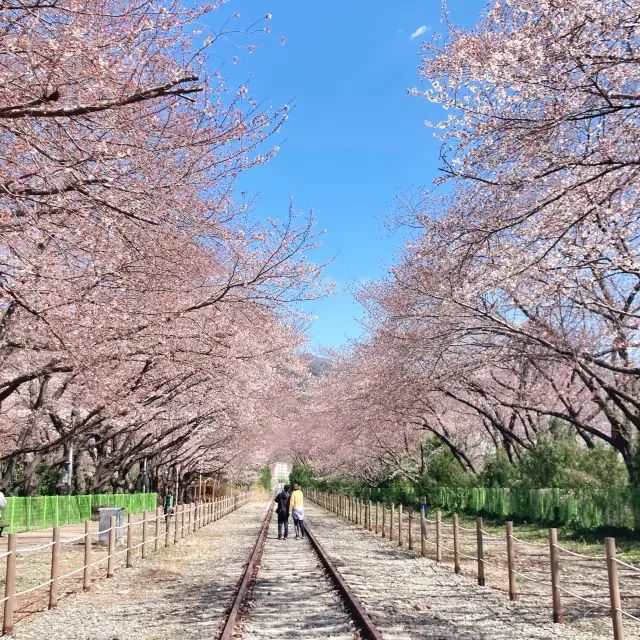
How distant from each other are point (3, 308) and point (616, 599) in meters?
10.7

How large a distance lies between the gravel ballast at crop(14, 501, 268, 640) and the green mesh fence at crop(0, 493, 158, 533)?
21.5ft

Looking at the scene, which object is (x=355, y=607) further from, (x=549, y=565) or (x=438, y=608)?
(x=549, y=565)

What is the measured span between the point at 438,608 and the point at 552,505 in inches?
560

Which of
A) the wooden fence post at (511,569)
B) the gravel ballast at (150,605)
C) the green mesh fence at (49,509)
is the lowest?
the green mesh fence at (49,509)

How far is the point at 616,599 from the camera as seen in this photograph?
6426mm

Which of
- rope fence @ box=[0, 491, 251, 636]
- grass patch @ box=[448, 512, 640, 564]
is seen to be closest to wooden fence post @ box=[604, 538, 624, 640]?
rope fence @ box=[0, 491, 251, 636]

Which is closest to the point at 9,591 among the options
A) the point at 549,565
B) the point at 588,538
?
the point at 549,565

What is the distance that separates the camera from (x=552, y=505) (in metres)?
21.5

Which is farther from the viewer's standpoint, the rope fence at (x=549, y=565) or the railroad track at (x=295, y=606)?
the railroad track at (x=295, y=606)

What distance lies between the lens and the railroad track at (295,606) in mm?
7238

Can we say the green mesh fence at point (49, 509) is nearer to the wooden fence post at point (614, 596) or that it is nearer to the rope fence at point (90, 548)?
the rope fence at point (90, 548)

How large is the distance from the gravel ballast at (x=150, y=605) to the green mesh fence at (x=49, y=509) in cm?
656

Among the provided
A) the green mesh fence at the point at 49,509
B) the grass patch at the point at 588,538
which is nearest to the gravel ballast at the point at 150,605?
the green mesh fence at the point at 49,509

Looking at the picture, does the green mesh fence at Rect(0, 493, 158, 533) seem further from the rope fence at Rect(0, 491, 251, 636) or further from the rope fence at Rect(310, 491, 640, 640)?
the rope fence at Rect(310, 491, 640, 640)
